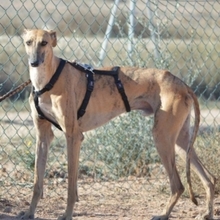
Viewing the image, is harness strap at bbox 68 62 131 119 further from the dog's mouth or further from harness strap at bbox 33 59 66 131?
the dog's mouth

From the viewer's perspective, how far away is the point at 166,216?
248 inches

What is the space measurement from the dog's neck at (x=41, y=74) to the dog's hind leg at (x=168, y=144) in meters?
0.92

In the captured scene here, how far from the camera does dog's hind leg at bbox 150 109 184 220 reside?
6184 mm

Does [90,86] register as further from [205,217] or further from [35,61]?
[205,217]

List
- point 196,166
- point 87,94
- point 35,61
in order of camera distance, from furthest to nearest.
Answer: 1. point 196,166
2. point 87,94
3. point 35,61

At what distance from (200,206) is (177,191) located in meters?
0.70

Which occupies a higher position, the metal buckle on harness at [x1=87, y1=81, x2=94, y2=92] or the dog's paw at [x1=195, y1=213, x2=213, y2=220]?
the metal buckle on harness at [x1=87, y1=81, x2=94, y2=92]

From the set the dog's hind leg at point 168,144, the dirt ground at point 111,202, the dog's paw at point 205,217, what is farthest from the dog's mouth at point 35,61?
the dog's paw at point 205,217

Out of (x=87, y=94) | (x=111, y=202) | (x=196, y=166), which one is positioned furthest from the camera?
(x=111, y=202)

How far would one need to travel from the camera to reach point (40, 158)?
628cm

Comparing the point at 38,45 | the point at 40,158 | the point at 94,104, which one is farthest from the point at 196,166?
the point at 38,45

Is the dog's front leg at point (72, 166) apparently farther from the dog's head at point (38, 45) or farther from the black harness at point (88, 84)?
the dog's head at point (38, 45)

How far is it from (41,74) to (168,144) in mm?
1153

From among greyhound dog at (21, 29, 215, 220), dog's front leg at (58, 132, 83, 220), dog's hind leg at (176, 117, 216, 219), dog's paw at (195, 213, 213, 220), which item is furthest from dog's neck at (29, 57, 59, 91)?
dog's paw at (195, 213, 213, 220)
